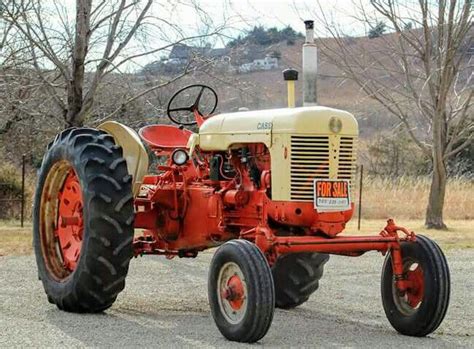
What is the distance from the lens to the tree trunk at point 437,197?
782 inches

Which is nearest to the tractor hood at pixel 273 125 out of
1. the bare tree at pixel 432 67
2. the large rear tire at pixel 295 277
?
the large rear tire at pixel 295 277

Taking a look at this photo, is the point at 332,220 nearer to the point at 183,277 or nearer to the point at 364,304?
the point at 364,304

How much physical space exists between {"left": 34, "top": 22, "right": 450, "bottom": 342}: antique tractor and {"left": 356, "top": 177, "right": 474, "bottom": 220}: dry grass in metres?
15.5

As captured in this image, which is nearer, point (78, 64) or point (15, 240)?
point (78, 64)

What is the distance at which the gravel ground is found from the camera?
6543mm

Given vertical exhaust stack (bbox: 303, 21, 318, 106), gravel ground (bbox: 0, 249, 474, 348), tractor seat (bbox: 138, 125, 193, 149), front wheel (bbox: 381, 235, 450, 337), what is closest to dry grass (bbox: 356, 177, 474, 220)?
gravel ground (bbox: 0, 249, 474, 348)

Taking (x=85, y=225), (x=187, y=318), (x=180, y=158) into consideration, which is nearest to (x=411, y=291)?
(x=187, y=318)

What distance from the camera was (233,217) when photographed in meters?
7.66

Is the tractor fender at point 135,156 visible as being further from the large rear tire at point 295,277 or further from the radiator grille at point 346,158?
the radiator grille at point 346,158

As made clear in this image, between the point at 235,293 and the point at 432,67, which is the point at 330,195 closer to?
the point at 235,293

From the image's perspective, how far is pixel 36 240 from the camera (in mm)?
8328

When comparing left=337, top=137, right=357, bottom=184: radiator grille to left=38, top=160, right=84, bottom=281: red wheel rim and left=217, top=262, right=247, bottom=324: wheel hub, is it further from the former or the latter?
left=38, top=160, right=84, bottom=281: red wheel rim

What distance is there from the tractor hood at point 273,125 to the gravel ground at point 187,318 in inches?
57.3

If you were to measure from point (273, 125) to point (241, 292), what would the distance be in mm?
1327
